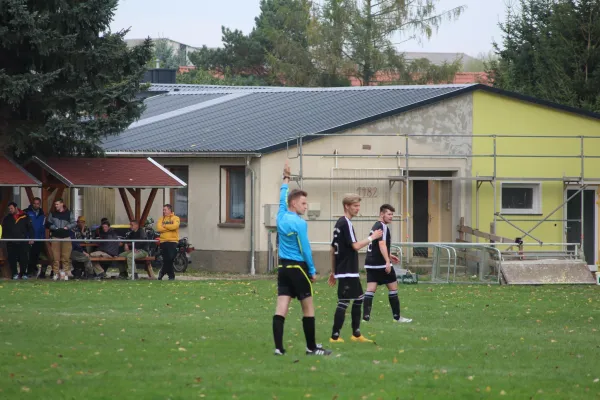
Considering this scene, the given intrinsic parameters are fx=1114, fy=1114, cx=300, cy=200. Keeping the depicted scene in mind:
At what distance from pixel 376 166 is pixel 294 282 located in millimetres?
17669

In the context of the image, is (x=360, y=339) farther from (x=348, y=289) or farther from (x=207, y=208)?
(x=207, y=208)

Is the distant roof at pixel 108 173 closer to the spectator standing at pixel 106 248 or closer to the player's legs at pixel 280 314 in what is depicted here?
the spectator standing at pixel 106 248

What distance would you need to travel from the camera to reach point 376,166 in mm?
29609

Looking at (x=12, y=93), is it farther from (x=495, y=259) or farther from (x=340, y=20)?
(x=340, y=20)

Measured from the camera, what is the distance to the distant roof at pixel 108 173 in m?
26.2

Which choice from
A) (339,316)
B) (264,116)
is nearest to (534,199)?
(264,116)

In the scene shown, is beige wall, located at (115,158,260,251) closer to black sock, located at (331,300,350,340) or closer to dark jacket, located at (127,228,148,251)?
dark jacket, located at (127,228,148,251)

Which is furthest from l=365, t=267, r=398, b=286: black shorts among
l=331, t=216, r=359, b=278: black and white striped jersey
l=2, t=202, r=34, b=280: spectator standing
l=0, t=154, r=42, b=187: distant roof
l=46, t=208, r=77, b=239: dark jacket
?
l=0, t=154, r=42, b=187: distant roof

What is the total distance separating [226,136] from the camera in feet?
101

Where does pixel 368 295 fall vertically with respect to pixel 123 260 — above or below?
below

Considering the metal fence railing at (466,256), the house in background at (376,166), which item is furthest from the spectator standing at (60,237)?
the metal fence railing at (466,256)

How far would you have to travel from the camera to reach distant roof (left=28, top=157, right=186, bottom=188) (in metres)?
26.2

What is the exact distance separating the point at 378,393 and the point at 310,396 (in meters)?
0.64

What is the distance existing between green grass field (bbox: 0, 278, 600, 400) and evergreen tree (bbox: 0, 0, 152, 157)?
256 inches
